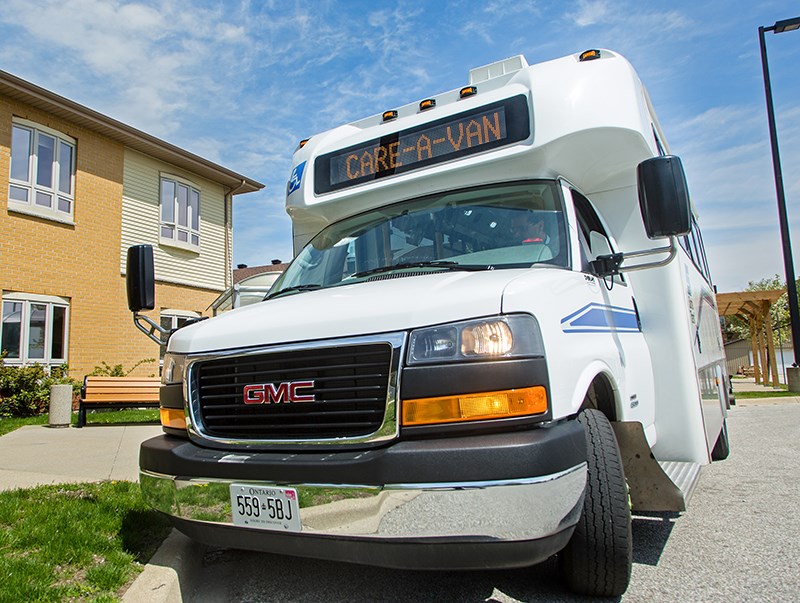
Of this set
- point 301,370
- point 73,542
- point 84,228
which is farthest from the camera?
point 84,228

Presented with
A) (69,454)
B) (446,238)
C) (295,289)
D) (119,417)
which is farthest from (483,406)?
(119,417)

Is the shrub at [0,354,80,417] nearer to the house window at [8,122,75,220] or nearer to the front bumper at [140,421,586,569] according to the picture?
the house window at [8,122,75,220]

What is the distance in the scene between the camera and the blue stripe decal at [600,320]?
9.03ft

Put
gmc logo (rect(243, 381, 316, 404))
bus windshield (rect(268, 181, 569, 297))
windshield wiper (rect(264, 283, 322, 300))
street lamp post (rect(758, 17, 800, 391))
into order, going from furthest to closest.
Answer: street lamp post (rect(758, 17, 800, 391))
windshield wiper (rect(264, 283, 322, 300))
bus windshield (rect(268, 181, 569, 297))
gmc logo (rect(243, 381, 316, 404))

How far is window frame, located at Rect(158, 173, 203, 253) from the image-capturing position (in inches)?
645

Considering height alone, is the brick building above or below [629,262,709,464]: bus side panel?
above

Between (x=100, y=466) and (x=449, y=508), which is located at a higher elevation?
(x=449, y=508)

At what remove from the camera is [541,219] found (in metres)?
3.43

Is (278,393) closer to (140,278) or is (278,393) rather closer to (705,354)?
(140,278)

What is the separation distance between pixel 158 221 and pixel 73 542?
1388cm

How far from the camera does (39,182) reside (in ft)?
43.8

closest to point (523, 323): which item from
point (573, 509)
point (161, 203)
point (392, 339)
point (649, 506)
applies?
point (392, 339)

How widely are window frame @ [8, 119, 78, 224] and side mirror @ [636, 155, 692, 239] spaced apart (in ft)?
43.2

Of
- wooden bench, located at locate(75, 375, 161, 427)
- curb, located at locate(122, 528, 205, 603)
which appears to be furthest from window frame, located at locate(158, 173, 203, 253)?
curb, located at locate(122, 528, 205, 603)
